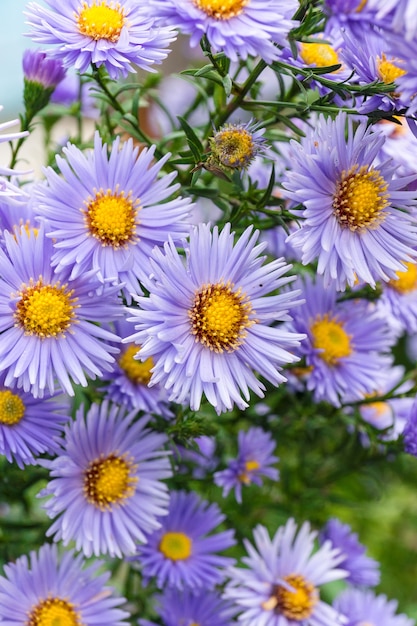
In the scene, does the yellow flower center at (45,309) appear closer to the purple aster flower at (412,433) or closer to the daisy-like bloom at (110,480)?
the daisy-like bloom at (110,480)

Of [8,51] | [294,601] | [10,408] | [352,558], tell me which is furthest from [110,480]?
[8,51]

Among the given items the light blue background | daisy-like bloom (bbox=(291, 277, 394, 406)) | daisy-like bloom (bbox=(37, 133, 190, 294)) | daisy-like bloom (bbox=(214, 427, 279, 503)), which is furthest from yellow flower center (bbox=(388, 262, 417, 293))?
the light blue background

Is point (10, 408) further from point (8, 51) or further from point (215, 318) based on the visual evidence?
point (8, 51)

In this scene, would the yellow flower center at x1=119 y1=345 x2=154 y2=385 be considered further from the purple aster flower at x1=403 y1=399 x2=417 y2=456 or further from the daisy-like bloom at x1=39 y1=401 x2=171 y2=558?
the purple aster flower at x1=403 y1=399 x2=417 y2=456

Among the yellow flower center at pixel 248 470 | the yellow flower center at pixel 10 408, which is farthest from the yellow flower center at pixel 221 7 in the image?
the yellow flower center at pixel 248 470

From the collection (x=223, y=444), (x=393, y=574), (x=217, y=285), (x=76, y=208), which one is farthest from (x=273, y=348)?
(x=393, y=574)

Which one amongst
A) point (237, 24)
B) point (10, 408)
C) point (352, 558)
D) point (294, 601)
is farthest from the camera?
point (352, 558)
